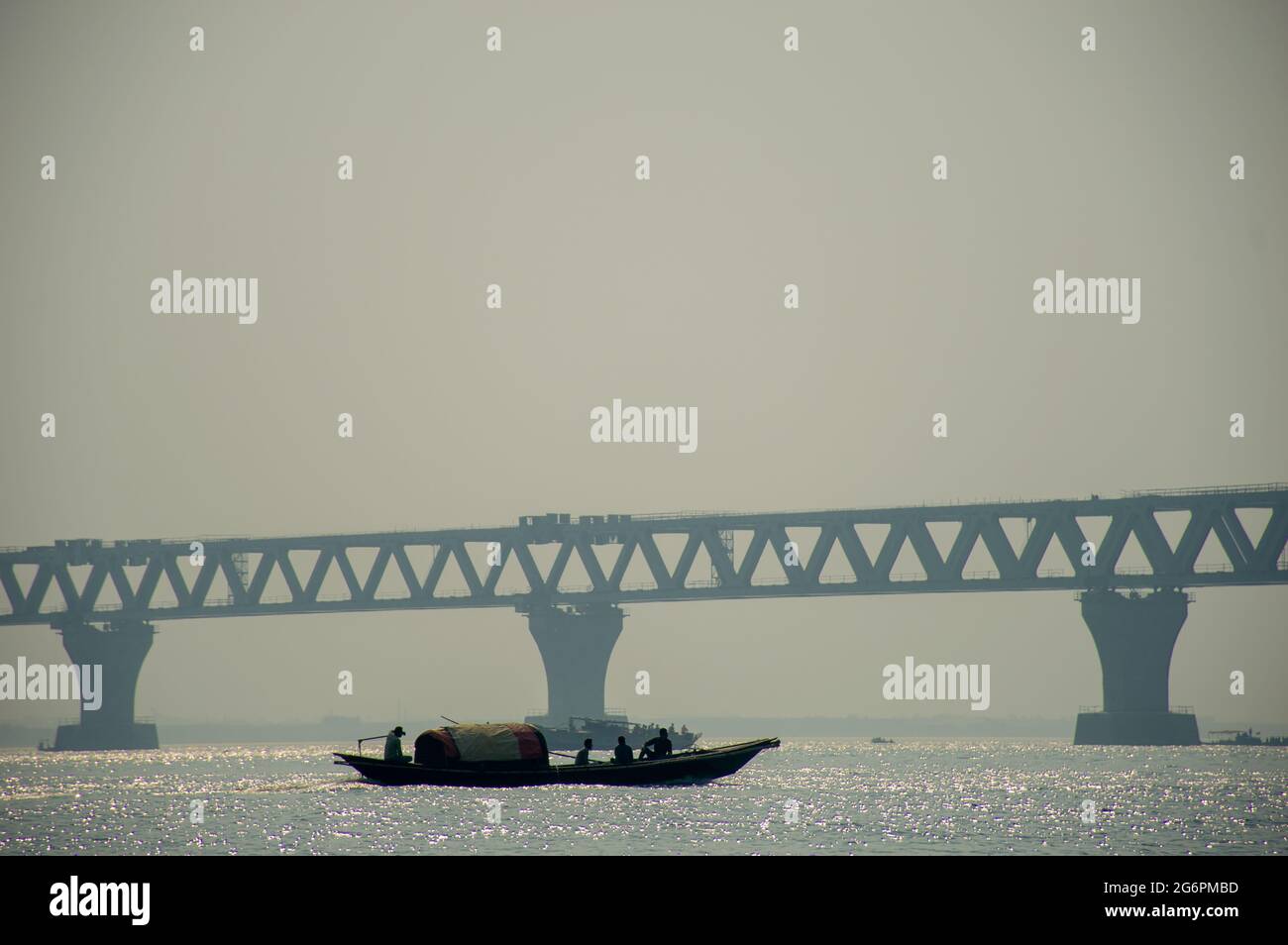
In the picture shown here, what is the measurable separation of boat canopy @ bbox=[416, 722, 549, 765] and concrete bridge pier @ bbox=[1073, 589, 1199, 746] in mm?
79554

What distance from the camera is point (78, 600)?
615 feet

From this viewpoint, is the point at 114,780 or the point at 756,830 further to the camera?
the point at 114,780

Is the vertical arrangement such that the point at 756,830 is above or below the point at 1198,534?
below

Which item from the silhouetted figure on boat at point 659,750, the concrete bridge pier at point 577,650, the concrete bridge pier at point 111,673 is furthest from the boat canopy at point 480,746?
the concrete bridge pier at point 111,673

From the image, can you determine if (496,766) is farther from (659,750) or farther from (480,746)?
(659,750)

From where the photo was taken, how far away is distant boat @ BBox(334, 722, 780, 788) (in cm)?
7817

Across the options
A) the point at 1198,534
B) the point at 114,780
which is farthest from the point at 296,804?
the point at 1198,534

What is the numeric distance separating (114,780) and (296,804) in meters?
42.1

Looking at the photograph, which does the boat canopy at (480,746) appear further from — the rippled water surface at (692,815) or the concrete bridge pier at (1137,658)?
the concrete bridge pier at (1137,658)

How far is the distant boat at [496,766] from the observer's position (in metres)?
78.2

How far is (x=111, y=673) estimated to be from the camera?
185 meters

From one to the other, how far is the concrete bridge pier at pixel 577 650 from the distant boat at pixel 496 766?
88225mm

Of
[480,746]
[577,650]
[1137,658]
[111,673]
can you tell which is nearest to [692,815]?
[480,746]
